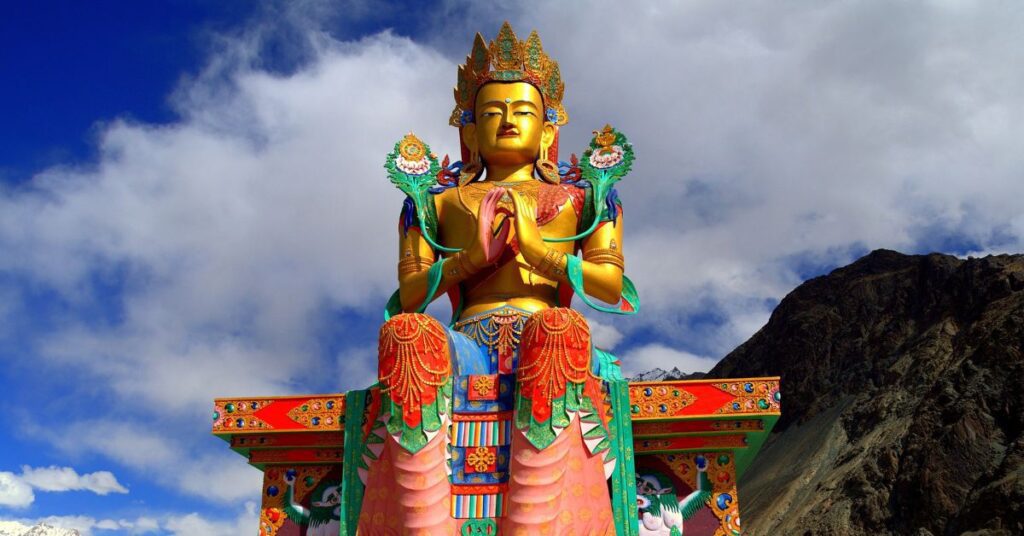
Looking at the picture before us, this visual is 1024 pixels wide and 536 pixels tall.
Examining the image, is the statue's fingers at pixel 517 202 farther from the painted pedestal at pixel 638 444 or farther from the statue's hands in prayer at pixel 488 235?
the painted pedestal at pixel 638 444

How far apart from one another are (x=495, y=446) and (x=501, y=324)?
43.8 inches

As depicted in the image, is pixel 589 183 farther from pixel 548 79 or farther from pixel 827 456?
pixel 827 456

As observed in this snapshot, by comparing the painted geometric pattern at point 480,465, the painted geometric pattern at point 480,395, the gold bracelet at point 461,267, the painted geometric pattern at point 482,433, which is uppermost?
the gold bracelet at point 461,267

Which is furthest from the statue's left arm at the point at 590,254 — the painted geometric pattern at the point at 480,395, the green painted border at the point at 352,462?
the green painted border at the point at 352,462

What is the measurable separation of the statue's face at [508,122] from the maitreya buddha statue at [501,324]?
13 mm

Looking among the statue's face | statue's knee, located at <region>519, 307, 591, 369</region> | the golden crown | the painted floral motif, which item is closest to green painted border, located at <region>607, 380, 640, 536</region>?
statue's knee, located at <region>519, 307, 591, 369</region>

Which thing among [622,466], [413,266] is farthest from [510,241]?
[622,466]

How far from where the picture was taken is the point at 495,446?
21.0ft

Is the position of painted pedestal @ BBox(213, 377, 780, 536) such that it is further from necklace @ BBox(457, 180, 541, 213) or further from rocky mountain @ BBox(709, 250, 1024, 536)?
rocky mountain @ BBox(709, 250, 1024, 536)

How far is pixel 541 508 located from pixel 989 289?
154ft

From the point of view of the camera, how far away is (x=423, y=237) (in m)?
8.08

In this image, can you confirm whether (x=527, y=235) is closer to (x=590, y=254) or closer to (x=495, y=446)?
(x=590, y=254)

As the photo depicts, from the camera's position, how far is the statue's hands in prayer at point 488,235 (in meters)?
7.22

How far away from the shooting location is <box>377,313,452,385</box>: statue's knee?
614 centimetres
